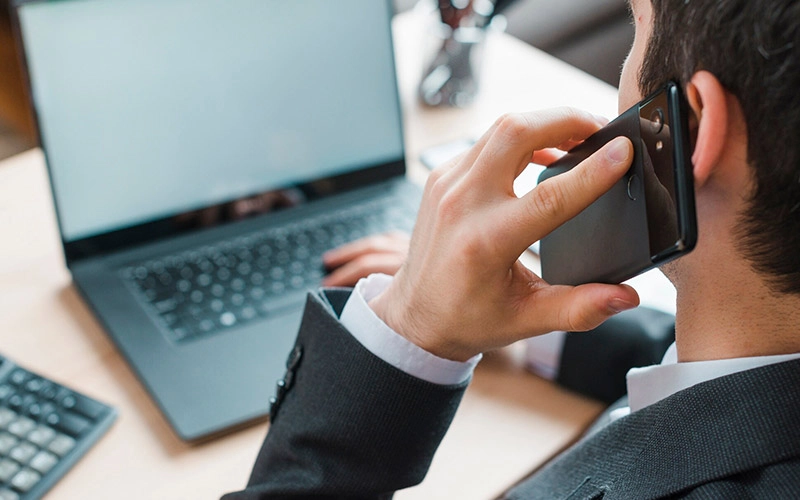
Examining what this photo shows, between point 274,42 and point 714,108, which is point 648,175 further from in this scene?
point 274,42

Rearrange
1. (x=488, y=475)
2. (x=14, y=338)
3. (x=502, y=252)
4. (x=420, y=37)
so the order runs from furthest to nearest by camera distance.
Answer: (x=420, y=37), (x=14, y=338), (x=488, y=475), (x=502, y=252)

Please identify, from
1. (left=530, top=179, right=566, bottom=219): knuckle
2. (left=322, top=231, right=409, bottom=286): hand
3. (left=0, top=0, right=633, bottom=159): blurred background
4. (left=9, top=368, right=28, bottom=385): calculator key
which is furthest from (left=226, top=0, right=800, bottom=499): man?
(left=0, top=0, right=633, bottom=159): blurred background

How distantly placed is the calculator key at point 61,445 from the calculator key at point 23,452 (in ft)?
0.05

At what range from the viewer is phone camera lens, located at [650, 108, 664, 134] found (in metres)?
0.51

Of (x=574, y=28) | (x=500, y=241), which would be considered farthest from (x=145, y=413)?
(x=574, y=28)

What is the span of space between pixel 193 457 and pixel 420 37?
3.01 ft

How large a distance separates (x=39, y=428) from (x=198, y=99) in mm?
Answer: 415

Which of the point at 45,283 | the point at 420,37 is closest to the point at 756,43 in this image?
the point at 45,283

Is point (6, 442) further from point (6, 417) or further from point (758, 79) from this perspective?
point (758, 79)

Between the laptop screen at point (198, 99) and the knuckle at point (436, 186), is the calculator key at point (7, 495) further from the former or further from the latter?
the knuckle at point (436, 186)

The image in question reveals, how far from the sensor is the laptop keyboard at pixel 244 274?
36.8 inches

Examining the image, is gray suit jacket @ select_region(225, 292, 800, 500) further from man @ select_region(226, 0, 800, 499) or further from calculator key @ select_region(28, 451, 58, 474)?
calculator key @ select_region(28, 451, 58, 474)

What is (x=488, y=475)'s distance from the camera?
0.79m

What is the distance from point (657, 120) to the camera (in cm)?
52
